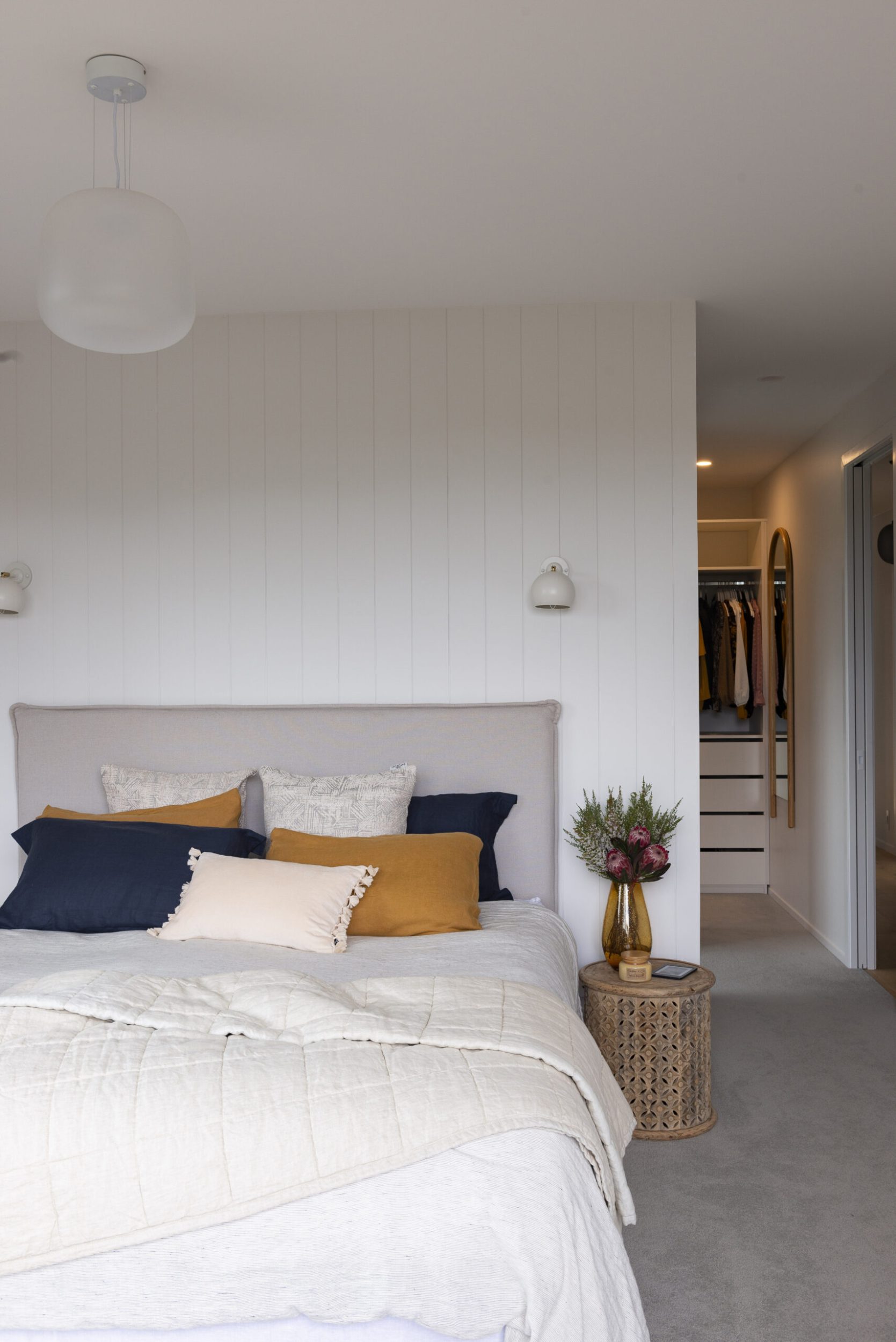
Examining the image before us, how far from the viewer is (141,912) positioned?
9.92 feet

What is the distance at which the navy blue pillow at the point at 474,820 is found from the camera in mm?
3424

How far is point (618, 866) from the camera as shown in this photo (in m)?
3.37

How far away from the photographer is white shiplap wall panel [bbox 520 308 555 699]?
3721 millimetres

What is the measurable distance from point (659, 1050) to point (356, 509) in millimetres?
2054

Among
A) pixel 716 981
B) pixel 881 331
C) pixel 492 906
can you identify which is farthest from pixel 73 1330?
pixel 881 331

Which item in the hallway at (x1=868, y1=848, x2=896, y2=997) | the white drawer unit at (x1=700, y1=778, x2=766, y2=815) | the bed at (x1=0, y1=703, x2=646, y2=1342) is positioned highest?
the white drawer unit at (x1=700, y1=778, x2=766, y2=815)

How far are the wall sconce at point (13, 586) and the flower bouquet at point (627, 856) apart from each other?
2115 millimetres

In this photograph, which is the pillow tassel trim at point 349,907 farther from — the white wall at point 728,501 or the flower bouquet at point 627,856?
the white wall at point 728,501

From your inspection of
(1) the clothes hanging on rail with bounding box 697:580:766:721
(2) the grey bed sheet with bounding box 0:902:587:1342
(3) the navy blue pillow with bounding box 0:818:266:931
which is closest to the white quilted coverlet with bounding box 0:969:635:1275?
(2) the grey bed sheet with bounding box 0:902:587:1342

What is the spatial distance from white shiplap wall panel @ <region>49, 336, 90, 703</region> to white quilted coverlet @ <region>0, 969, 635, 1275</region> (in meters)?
1.94

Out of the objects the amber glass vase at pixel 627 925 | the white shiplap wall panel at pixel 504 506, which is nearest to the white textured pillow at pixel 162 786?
the white shiplap wall panel at pixel 504 506

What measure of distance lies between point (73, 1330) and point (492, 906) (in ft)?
6.07

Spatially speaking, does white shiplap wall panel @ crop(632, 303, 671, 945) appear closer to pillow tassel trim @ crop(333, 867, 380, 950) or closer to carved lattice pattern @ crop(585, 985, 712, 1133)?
carved lattice pattern @ crop(585, 985, 712, 1133)

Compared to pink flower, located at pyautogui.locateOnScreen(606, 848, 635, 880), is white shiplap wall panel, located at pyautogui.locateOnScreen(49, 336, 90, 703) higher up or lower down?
higher up
